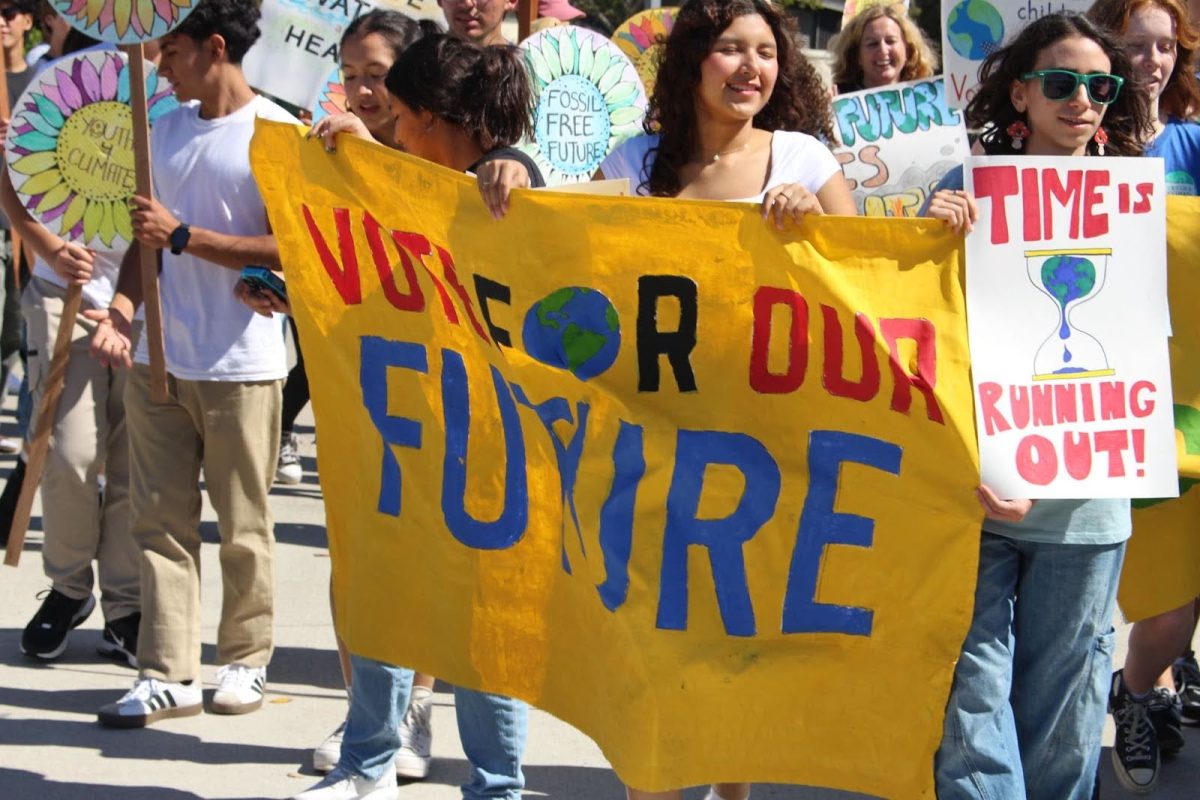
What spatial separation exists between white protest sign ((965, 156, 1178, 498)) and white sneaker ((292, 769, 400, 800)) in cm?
181

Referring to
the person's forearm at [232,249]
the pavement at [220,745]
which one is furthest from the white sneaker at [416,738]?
the person's forearm at [232,249]

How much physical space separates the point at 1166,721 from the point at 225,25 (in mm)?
3177

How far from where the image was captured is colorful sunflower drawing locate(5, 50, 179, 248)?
5.29 m

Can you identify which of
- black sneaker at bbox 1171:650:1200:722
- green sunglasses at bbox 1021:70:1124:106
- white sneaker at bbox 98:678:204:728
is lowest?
white sneaker at bbox 98:678:204:728

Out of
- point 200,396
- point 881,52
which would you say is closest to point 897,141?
point 881,52

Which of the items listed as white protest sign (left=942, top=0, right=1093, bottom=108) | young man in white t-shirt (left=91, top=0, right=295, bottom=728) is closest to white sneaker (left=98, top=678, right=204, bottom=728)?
young man in white t-shirt (left=91, top=0, right=295, bottom=728)

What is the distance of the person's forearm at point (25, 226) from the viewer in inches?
217

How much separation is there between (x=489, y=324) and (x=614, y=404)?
1.18 feet

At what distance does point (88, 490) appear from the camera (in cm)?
575

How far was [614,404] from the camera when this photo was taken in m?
3.51

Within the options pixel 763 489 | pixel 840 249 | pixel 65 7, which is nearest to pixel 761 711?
pixel 763 489

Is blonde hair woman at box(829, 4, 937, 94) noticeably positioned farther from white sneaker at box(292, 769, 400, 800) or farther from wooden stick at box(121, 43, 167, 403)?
white sneaker at box(292, 769, 400, 800)

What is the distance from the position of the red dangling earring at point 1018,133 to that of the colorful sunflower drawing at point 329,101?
338 cm

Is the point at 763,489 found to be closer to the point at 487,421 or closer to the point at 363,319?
the point at 487,421
